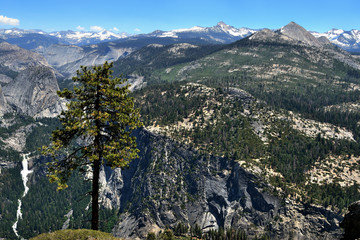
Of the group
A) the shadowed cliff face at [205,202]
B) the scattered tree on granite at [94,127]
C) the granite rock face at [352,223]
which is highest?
the scattered tree on granite at [94,127]

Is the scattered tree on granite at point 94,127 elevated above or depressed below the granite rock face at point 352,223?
above

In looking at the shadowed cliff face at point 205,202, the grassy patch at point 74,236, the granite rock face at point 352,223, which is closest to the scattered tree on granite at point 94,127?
the grassy patch at point 74,236

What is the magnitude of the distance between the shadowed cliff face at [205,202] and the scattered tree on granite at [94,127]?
13065 cm

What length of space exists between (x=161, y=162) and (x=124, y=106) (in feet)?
517

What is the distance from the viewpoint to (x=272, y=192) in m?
144

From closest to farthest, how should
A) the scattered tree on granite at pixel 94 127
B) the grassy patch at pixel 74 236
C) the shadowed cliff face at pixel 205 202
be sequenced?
1. the grassy patch at pixel 74 236
2. the scattered tree on granite at pixel 94 127
3. the shadowed cliff face at pixel 205 202

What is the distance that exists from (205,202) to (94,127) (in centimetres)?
14959

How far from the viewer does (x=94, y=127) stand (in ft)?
106

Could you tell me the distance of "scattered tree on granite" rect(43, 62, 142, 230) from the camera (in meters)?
32.2

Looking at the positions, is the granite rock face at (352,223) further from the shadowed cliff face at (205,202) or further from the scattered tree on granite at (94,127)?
the shadowed cliff face at (205,202)

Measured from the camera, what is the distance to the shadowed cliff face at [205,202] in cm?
13612

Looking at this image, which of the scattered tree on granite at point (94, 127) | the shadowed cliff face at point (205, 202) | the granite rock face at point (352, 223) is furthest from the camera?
the shadowed cliff face at point (205, 202)

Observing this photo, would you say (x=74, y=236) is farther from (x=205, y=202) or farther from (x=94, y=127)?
(x=205, y=202)

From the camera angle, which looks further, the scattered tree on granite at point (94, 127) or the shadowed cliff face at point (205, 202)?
the shadowed cliff face at point (205, 202)
